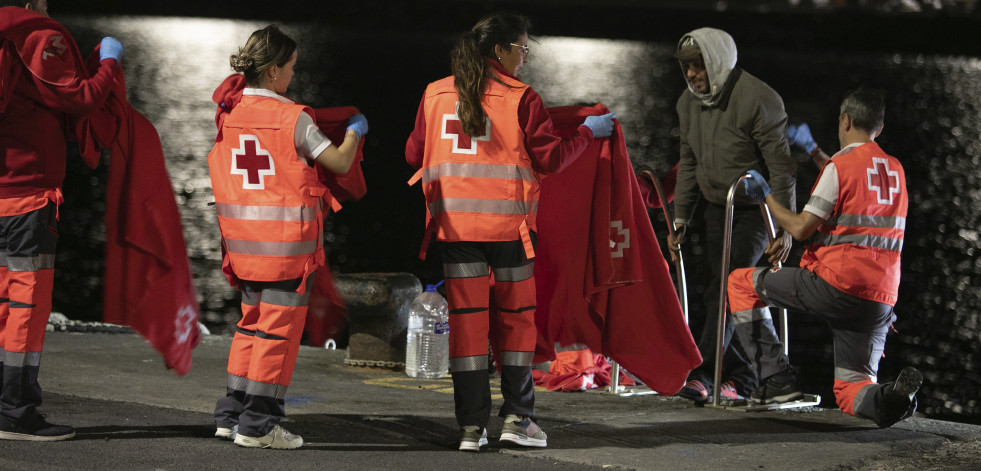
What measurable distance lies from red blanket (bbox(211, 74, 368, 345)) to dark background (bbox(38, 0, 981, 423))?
52 cm

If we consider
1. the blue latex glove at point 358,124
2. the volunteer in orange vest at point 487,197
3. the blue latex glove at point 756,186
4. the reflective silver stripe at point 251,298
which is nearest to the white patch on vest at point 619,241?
the volunteer in orange vest at point 487,197

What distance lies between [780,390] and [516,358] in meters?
1.90

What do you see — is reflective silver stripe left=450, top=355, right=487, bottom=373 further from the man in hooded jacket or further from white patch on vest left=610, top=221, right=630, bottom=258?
the man in hooded jacket

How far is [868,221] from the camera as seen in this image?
19.1 ft

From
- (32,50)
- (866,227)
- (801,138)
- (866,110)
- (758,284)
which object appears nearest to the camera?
(32,50)

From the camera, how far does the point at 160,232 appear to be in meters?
5.48

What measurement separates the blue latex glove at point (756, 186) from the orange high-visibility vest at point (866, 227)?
55 cm

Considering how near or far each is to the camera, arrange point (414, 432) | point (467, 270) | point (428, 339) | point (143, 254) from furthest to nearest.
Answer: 1. point (428, 339)
2. point (414, 432)
3. point (143, 254)
4. point (467, 270)

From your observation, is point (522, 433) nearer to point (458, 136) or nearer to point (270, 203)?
point (458, 136)

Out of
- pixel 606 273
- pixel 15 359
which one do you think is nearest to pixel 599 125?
pixel 606 273

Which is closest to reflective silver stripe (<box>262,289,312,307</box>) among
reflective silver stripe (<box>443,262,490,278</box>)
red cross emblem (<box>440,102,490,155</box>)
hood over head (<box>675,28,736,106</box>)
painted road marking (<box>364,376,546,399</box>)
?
reflective silver stripe (<box>443,262,490,278</box>)

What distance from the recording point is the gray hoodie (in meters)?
6.65

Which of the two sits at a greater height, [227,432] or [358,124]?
[358,124]

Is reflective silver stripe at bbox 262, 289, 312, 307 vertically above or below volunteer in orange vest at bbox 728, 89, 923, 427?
below
